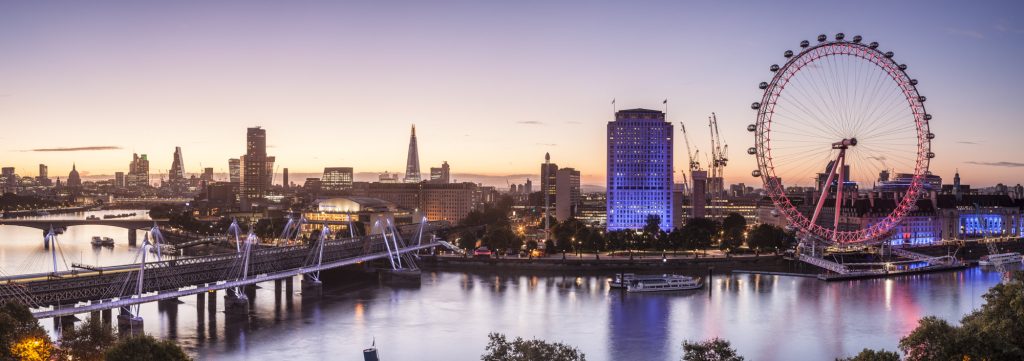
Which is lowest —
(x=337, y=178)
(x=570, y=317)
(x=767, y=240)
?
(x=570, y=317)

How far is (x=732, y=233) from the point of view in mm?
47656

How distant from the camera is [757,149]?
1390 inches

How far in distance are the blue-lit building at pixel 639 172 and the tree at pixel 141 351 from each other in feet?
157

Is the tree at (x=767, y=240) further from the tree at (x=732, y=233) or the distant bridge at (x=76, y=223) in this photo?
the distant bridge at (x=76, y=223)

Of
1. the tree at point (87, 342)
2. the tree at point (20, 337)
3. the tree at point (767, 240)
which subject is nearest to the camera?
the tree at point (20, 337)

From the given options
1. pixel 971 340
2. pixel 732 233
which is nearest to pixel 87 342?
pixel 971 340

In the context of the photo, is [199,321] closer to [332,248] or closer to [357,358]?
[357,358]

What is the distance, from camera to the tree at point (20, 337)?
13.1m

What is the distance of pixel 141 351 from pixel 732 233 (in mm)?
39684

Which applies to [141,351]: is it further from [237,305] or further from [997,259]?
[997,259]

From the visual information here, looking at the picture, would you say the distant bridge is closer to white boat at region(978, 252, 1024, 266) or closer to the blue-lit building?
the blue-lit building

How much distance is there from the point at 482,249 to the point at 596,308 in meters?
17.0

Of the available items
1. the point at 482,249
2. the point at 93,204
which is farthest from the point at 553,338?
the point at 93,204

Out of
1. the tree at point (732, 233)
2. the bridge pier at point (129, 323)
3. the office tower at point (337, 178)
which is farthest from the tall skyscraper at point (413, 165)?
the bridge pier at point (129, 323)
